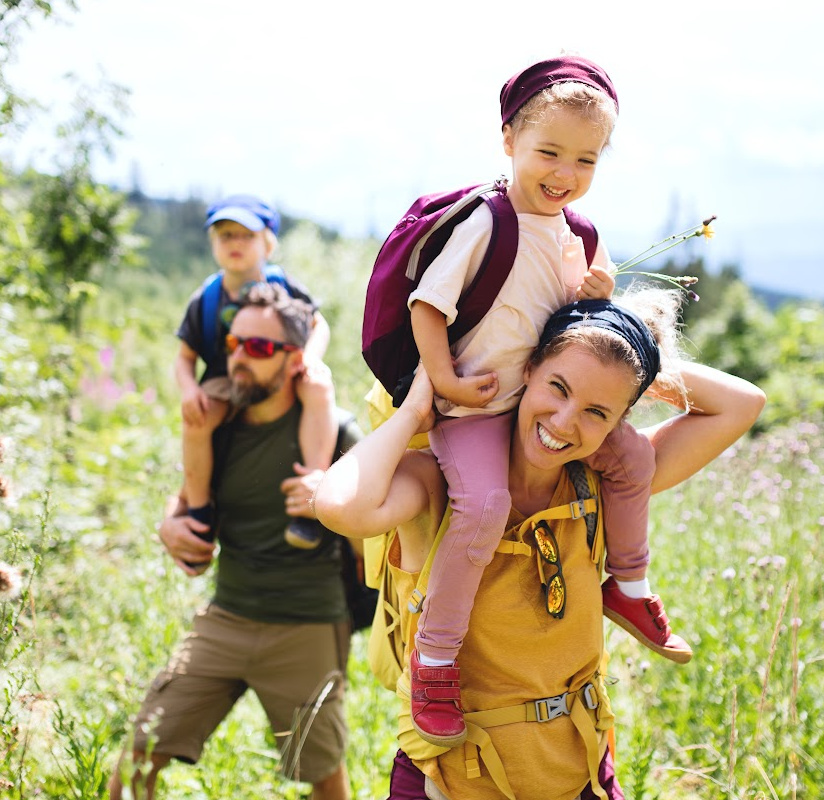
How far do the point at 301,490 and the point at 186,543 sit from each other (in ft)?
1.77

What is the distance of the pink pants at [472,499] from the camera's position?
183 centimetres

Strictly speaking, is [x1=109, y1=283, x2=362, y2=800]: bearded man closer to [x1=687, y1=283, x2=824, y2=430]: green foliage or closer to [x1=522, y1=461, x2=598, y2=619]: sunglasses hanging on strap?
[x1=522, y1=461, x2=598, y2=619]: sunglasses hanging on strap

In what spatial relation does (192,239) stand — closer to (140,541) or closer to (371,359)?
(140,541)

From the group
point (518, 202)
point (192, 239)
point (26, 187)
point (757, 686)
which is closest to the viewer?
point (518, 202)

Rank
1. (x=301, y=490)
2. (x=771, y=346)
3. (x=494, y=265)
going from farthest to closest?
(x=771, y=346), (x=301, y=490), (x=494, y=265)

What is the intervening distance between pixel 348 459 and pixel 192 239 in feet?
131

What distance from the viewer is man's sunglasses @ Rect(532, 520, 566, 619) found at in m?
1.94

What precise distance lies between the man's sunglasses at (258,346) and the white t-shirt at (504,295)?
1251mm

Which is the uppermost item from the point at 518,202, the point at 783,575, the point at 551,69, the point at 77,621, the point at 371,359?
the point at 551,69

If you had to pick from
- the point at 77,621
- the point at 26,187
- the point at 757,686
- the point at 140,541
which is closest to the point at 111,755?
the point at 77,621

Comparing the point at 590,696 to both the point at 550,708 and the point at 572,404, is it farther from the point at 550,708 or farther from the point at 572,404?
the point at 572,404

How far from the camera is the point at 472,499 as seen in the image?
1.82m

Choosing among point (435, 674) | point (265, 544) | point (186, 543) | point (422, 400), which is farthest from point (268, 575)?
point (422, 400)

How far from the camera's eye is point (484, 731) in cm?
192
